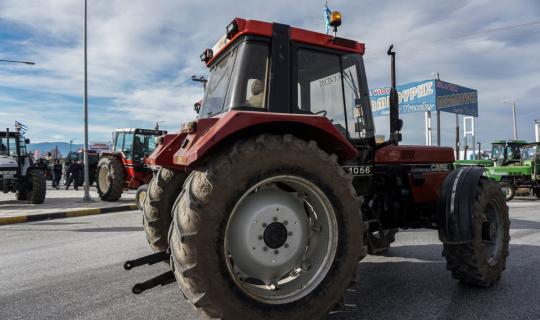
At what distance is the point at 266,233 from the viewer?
2682mm

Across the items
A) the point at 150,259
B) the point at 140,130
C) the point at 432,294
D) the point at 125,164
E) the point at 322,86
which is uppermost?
the point at 140,130

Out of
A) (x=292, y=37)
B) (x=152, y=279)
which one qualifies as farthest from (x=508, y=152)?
(x=152, y=279)

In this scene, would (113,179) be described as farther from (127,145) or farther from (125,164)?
(127,145)

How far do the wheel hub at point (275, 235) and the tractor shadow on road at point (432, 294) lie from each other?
2.48 ft

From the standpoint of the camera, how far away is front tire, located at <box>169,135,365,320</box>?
234 centimetres

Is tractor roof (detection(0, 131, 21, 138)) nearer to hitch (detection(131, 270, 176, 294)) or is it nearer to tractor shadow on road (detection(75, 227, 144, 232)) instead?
tractor shadow on road (detection(75, 227, 144, 232))

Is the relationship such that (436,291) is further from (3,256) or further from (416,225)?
(3,256)

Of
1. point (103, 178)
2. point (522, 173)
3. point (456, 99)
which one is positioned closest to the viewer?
point (103, 178)

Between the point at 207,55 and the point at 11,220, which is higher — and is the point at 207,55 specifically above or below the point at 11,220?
above

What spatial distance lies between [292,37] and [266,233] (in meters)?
1.66

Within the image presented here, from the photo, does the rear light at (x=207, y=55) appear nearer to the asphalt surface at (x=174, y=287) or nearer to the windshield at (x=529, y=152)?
the asphalt surface at (x=174, y=287)

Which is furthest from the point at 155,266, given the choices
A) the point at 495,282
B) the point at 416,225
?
the point at 495,282

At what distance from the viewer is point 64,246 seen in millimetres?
6051

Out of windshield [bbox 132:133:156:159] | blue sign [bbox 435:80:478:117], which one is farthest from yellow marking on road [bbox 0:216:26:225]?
blue sign [bbox 435:80:478:117]
